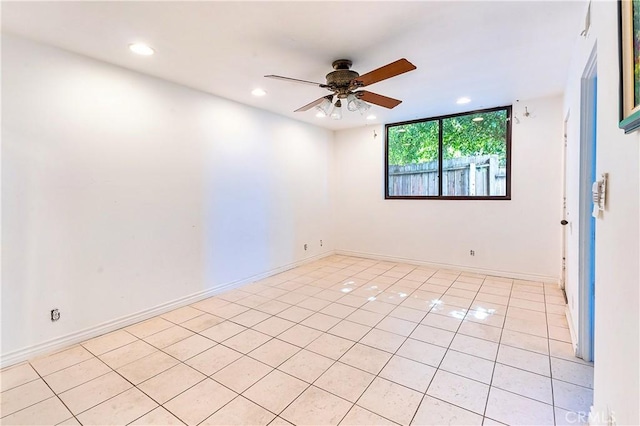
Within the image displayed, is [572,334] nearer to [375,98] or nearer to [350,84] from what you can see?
[375,98]

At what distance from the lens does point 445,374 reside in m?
2.03

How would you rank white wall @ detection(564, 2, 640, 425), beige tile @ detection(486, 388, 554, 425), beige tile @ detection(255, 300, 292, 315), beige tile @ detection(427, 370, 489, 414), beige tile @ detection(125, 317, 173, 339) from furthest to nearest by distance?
beige tile @ detection(255, 300, 292, 315) < beige tile @ detection(125, 317, 173, 339) < beige tile @ detection(427, 370, 489, 414) < beige tile @ detection(486, 388, 554, 425) < white wall @ detection(564, 2, 640, 425)

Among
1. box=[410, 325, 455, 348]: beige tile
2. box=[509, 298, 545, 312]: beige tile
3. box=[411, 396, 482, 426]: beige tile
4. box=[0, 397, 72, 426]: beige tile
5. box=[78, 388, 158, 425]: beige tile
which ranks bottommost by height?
box=[0, 397, 72, 426]: beige tile

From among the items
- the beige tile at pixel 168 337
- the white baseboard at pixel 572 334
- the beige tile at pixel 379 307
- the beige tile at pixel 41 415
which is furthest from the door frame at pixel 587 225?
the beige tile at pixel 41 415

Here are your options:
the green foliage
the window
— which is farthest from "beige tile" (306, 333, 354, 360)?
the green foliage

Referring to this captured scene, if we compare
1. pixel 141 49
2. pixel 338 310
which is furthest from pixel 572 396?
pixel 141 49

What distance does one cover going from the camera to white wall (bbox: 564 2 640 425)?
0.96 meters

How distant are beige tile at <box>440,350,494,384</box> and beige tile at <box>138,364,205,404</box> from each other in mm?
1754

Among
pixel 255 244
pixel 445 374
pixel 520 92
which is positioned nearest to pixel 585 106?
pixel 520 92

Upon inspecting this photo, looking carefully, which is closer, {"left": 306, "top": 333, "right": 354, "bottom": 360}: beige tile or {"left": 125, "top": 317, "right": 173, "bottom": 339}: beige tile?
{"left": 306, "top": 333, "right": 354, "bottom": 360}: beige tile

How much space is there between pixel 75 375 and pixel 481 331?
3.22 m

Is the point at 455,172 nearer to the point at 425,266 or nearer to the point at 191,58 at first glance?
the point at 425,266

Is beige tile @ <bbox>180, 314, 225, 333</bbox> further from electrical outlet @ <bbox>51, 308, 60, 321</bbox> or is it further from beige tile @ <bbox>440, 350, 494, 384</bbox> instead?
beige tile @ <bbox>440, 350, 494, 384</bbox>

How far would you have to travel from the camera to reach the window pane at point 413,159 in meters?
4.82
